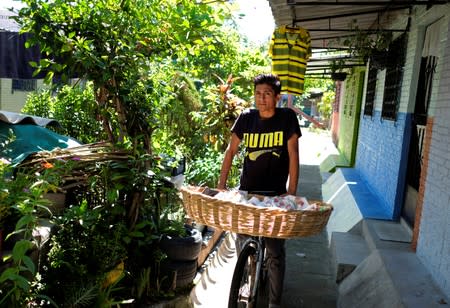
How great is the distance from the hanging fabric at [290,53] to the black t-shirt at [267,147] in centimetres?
300

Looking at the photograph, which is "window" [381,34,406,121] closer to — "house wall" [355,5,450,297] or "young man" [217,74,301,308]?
"house wall" [355,5,450,297]

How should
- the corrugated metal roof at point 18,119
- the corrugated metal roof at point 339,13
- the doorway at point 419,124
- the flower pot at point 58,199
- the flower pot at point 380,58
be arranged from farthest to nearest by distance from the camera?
the flower pot at point 380,58 < the doorway at point 419,124 < the corrugated metal roof at point 339,13 < the corrugated metal roof at point 18,119 < the flower pot at point 58,199

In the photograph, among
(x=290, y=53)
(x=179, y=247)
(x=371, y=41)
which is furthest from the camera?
(x=371, y=41)

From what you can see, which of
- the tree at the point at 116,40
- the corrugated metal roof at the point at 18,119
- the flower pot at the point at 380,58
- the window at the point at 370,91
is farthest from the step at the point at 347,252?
the window at the point at 370,91

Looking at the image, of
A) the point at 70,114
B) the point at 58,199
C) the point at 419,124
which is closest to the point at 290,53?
the point at 419,124

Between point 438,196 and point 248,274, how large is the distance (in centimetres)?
175

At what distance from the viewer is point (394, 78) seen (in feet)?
22.0

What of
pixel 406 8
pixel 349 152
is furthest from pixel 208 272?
pixel 349 152

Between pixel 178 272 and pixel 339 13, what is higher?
pixel 339 13

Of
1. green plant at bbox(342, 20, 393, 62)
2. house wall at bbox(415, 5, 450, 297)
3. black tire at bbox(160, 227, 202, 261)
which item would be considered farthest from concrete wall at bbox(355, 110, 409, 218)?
black tire at bbox(160, 227, 202, 261)

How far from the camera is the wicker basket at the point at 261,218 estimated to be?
8.73 ft

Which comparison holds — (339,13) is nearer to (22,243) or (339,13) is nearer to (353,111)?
(22,243)

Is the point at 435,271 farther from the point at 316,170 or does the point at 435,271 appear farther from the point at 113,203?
the point at 316,170

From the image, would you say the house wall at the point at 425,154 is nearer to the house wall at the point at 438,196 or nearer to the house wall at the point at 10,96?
the house wall at the point at 438,196
